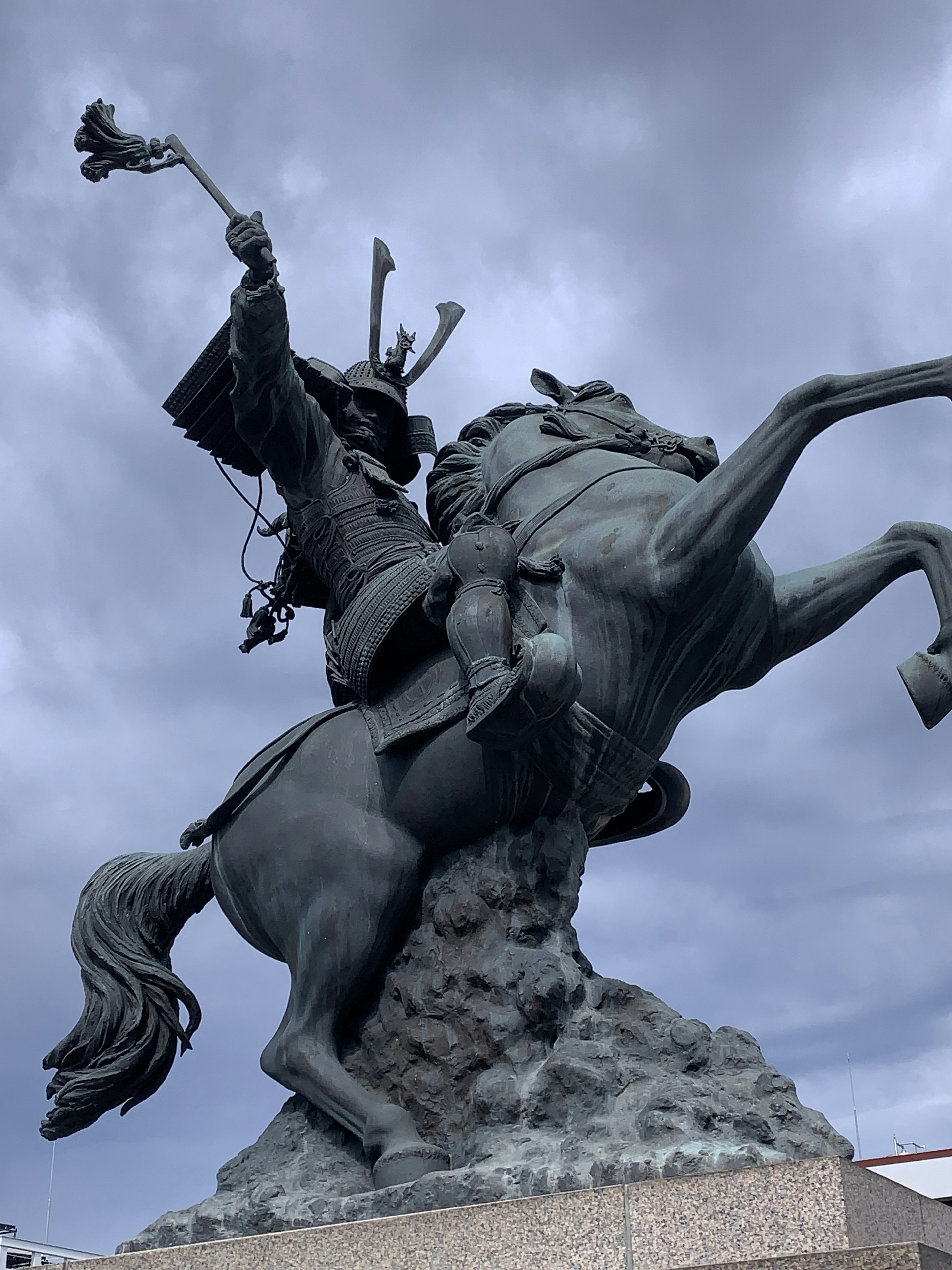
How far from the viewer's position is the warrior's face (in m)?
5.98

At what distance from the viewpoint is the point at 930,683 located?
455cm

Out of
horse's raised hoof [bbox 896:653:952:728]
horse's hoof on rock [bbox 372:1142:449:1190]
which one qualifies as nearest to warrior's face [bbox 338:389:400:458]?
horse's raised hoof [bbox 896:653:952:728]

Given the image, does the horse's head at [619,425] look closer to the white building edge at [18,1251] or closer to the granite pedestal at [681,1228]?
the granite pedestal at [681,1228]

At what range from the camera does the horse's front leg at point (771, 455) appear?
4.43 m

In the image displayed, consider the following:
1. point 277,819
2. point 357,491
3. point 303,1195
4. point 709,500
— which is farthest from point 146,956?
point 709,500

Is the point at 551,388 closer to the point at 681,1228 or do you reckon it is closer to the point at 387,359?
the point at 387,359

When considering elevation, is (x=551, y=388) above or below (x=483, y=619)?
above

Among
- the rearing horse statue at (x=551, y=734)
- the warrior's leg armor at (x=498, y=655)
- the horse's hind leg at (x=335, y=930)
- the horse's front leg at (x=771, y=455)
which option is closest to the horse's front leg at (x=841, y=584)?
the rearing horse statue at (x=551, y=734)

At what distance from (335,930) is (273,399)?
1951mm

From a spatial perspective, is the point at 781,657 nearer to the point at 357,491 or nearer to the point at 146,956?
the point at 357,491

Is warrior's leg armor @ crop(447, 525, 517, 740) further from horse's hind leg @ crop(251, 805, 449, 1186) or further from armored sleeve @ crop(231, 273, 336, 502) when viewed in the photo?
armored sleeve @ crop(231, 273, 336, 502)

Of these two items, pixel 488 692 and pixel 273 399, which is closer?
pixel 488 692

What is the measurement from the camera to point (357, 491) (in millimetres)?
5648

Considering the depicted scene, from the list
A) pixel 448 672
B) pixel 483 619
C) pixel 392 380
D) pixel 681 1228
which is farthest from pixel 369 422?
pixel 681 1228
